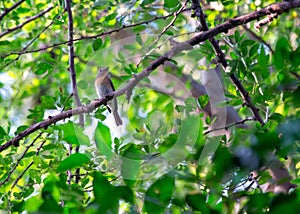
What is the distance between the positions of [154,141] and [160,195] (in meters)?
0.73

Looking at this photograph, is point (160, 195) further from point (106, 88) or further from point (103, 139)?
point (106, 88)

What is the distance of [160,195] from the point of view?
67cm

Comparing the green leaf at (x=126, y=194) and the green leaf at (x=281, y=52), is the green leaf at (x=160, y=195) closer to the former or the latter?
the green leaf at (x=126, y=194)

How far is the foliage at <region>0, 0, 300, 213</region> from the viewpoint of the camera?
2.17ft

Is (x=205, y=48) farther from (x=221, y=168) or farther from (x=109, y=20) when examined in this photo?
(x=221, y=168)

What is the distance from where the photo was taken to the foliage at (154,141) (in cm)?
66

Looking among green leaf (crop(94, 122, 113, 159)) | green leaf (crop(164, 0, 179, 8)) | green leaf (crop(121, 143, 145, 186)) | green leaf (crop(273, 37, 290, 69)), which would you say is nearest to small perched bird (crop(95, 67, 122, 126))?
green leaf (crop(164, 0, 179, 8))

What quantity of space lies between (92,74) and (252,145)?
41.4 inches

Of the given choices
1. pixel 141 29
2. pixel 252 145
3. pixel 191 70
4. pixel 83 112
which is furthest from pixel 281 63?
pixel 141 29

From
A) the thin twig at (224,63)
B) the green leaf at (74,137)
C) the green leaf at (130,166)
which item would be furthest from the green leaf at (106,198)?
the thin twig at (224,63)

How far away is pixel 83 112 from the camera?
1.46 meters

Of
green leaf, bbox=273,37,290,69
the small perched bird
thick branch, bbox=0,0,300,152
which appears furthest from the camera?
the small perched bird

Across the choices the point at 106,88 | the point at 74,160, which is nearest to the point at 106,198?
the point at 74,160

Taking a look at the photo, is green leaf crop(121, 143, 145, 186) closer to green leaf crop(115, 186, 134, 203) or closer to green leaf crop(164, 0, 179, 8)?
green leaf crop(115, 186, 134, 203)
